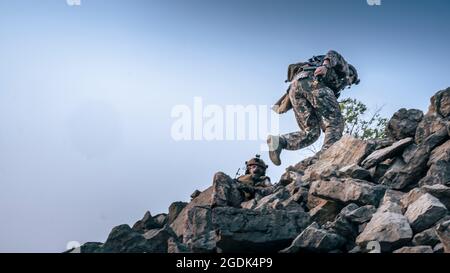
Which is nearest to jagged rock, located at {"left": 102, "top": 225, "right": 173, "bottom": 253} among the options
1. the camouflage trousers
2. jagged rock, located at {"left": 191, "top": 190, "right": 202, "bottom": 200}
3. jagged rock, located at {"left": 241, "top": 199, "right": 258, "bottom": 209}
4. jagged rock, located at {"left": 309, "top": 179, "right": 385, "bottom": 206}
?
jagged rock, located at {"left": 241, "top": 199, "right": 258, "bottom": 209}

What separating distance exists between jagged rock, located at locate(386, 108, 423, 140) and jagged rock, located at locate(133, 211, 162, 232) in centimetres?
453

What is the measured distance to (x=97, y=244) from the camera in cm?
773

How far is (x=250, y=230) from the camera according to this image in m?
6.70

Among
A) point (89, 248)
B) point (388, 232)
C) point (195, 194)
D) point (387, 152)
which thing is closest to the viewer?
point (388, 232)

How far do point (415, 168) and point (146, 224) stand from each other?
455 centimetres

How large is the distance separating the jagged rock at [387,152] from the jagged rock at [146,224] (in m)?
3.84

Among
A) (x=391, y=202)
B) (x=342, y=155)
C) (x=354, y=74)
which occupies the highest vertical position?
(x=354, y=74)

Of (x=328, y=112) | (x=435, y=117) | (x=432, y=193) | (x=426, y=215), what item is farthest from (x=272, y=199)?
(x=328, y=112)

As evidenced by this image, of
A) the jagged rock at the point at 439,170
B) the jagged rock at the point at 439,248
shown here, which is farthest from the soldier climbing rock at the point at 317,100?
the jagged rock at the point at 439,248

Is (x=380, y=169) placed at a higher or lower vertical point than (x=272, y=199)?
higher

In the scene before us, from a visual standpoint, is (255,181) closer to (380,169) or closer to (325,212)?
(380,169)

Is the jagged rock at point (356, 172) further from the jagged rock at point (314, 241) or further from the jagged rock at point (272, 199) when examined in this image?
the jagged rock at point (314, 241)
